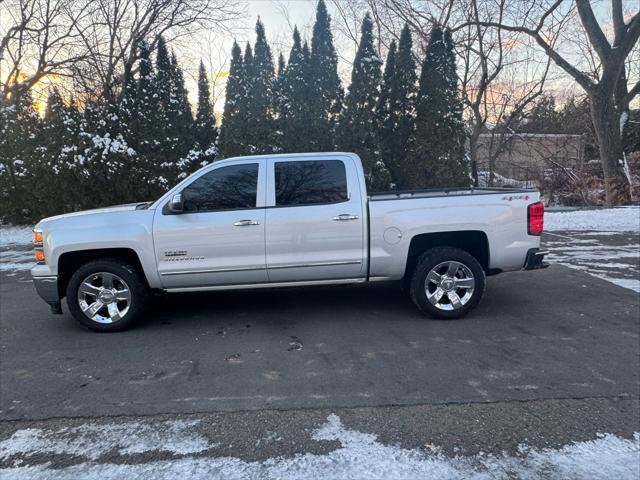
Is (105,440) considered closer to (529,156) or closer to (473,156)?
(473,156)

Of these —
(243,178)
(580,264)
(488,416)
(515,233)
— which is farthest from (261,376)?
(580,264)

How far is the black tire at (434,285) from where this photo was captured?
4914 millimetres

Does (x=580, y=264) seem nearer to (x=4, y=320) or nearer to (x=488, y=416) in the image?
(x=488, y=416)

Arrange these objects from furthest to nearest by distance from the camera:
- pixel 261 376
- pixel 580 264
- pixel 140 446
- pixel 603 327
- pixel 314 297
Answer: pixel 580 264, pixel 314 297, pixel 603 327, pixel 261 376, pixel 140 446

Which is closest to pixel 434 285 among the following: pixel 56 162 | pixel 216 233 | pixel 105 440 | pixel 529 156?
pixel 216 233

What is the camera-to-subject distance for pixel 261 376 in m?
3.69

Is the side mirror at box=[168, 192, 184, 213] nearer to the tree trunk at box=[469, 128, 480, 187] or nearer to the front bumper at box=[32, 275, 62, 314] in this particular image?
the front bumper at box=[32, 275, 62, 314]

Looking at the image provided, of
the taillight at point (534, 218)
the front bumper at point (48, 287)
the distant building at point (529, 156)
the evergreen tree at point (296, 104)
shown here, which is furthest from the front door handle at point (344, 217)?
the distant building at point (529, 156)

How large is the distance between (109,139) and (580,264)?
12.5 m

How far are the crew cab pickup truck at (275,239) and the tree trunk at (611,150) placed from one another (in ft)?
47.1

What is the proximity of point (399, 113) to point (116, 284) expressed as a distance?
11.6 meters

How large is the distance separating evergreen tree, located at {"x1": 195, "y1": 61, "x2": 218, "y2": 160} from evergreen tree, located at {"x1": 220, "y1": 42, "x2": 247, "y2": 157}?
0.70 metres

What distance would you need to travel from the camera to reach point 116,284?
486 cm

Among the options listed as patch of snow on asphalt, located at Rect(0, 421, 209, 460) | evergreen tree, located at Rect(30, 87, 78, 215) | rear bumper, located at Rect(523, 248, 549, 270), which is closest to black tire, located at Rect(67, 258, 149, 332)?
patch of snow on asphalt, located at Rect(0, 421, 209, 460)
